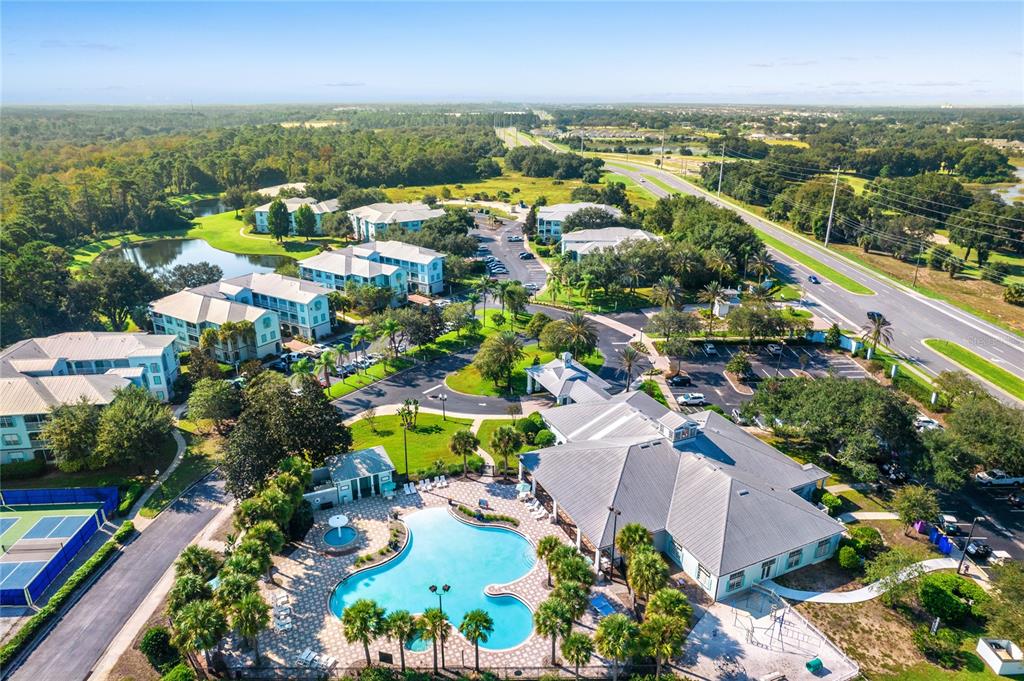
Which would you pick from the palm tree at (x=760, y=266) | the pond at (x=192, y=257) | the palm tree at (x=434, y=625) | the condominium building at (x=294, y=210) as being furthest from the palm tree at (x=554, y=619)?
the condominium building at (x=294, y=210)

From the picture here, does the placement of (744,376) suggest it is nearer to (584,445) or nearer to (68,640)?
(584,445)

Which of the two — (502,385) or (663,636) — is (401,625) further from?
(502,385)

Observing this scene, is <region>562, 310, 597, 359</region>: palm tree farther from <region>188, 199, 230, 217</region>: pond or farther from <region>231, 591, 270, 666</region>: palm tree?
<region>188, 199, 230, 217</region>: pond

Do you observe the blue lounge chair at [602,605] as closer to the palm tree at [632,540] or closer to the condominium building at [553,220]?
the palm tree at [632,540]

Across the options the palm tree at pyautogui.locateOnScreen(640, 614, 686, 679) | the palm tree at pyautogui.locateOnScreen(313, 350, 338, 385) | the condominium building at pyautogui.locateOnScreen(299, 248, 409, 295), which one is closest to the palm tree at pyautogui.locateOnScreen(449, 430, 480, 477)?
the palm tree at pyautogui.locateOnScreen(313, 350, 338, 385)

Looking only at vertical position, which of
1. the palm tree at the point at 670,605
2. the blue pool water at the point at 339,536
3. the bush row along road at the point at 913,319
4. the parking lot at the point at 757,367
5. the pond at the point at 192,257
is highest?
the pond at the point at 192,257

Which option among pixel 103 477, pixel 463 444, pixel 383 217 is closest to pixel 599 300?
pixel 463 444

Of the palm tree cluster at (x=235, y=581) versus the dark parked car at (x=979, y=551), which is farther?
the dark parked car at (x=979, y=551)
